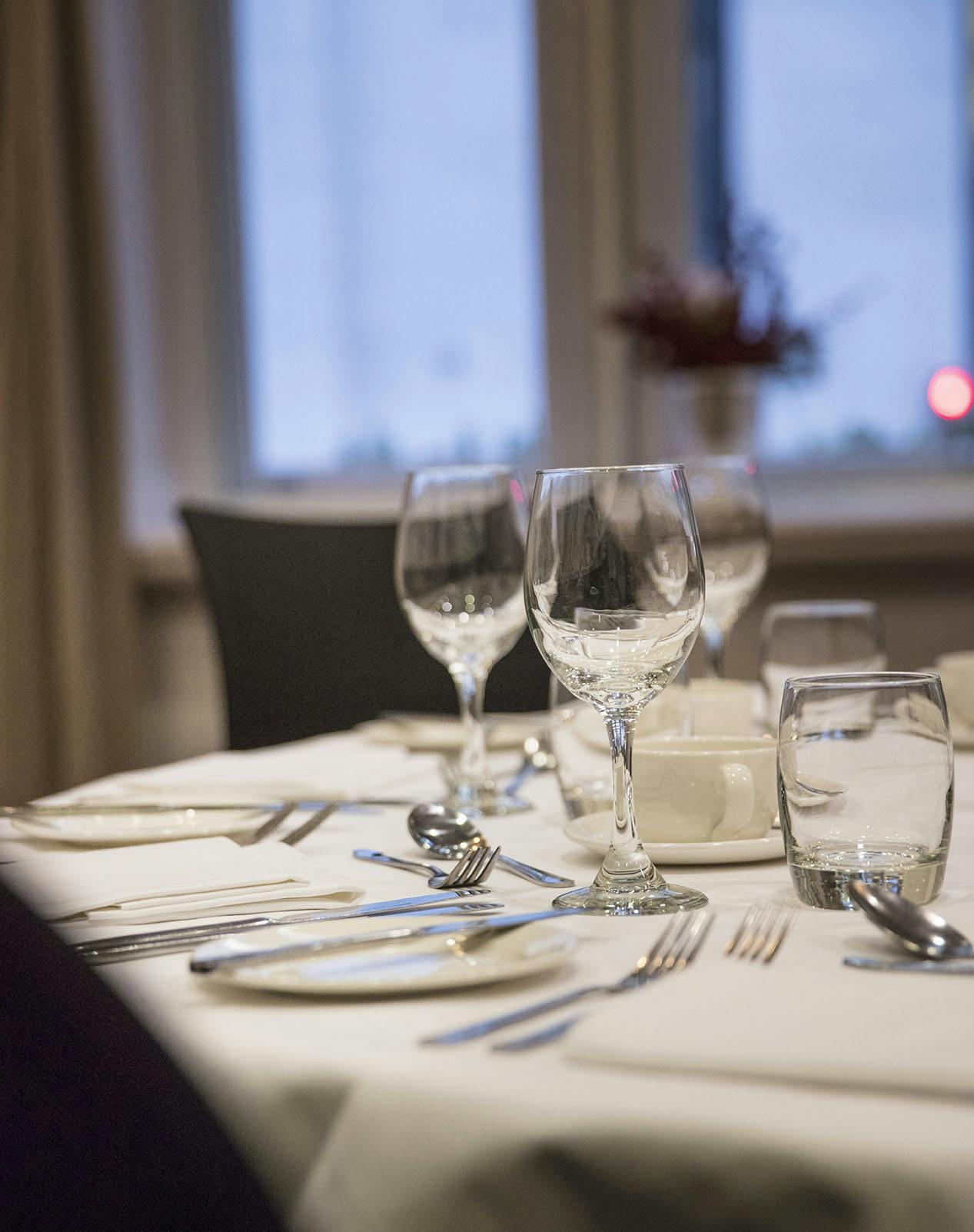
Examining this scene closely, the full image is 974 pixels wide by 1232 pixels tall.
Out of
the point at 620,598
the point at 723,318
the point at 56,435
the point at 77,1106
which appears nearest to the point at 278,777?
the point at 620,598

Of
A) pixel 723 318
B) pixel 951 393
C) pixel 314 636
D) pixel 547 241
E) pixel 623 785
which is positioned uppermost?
pixel 547 241

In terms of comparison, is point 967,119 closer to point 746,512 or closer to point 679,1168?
point 746,512

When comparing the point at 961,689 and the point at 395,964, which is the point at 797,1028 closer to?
the point at 395,964

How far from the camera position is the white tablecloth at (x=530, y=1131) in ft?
1.33

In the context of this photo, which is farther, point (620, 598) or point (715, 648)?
point (715, 648)

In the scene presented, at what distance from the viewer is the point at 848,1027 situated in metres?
0.48

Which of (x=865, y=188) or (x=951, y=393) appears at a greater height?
(x=865, y=188)

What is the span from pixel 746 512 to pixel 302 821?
535 mm

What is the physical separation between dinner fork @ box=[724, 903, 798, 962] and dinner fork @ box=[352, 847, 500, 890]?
15 centimetres

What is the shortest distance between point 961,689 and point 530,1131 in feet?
2.79

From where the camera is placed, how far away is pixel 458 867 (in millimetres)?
737

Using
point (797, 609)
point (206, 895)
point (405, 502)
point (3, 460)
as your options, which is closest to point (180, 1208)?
point (206, 895)

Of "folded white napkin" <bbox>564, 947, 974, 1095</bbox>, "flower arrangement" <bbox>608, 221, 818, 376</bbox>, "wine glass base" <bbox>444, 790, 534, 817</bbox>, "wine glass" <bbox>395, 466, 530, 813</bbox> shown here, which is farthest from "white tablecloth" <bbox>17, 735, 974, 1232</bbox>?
"flower arrangement" <bbox>608, 221, 818, 376</bbox>

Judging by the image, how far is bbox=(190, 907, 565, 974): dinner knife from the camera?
53 cm
